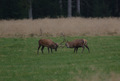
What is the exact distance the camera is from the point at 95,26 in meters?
24.5

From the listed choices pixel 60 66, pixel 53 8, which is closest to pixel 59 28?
pixel 60 66

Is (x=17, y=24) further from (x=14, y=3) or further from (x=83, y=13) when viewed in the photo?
(x=83, y=13)

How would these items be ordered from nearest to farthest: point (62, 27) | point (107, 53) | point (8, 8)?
point (107, 53)
point (62, 27)
point (8, 8)

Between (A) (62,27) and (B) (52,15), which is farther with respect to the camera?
(B) (52,15)

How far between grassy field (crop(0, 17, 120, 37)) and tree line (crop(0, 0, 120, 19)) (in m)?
13.0

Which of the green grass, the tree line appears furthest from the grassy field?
the tree line

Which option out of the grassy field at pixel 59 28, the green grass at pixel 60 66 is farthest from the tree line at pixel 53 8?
the green grass at pixel 60 66

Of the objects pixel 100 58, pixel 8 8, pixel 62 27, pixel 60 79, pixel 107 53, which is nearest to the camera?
pixel 60 79

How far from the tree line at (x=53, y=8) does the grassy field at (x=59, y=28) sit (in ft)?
42.7

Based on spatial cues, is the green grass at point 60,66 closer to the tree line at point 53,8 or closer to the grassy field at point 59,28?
the grassy field at point 59,28

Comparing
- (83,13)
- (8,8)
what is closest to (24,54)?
(8,8)

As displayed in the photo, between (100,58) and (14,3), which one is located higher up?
(14,3)

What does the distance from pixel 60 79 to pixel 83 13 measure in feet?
146

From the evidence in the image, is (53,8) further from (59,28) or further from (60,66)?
(60,66)
